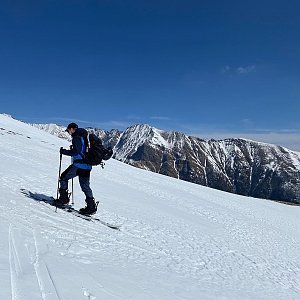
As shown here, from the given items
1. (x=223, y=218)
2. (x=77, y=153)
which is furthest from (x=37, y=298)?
(x=223, y=218)

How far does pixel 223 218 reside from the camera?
860 inches

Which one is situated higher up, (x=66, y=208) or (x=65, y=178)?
(x=65, y=178)

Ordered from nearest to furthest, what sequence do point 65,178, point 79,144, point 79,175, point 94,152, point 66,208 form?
point 79,144 < point 94,152 < point 79,175 < point 65,178 < point 66,208

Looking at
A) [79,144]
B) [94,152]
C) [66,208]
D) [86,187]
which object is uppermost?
[79,144]

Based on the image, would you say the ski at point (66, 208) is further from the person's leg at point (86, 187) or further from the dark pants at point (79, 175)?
the dark pants at point (79, 175)

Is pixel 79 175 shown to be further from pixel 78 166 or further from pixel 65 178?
pixel 65 178

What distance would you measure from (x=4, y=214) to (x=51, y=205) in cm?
246

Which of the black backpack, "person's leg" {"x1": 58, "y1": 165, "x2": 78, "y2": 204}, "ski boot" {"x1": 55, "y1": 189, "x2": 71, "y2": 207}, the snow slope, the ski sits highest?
the black backpack

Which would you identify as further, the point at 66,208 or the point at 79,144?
the point at 66,208

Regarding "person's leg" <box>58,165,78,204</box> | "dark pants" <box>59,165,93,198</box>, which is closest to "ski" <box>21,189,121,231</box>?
"person's leg" <box>58,165,78,204</box>

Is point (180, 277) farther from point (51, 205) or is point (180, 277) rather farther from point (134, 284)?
point (51, 205)

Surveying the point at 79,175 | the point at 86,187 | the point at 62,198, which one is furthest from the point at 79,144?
the point at 62,198

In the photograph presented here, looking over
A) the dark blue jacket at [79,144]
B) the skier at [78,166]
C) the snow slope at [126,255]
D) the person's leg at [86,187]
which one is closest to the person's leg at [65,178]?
the skier at [78,166]

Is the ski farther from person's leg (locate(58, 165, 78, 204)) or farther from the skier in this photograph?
person's leg (locate(58, 165, 78, 204))
